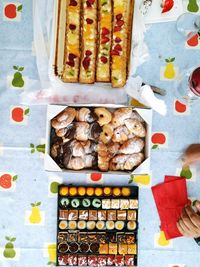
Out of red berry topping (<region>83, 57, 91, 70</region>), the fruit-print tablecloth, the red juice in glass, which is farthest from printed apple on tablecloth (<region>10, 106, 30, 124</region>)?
the red juice in glass

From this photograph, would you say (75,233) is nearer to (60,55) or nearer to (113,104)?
(113,104)

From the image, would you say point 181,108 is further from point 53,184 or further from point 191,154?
point 53,184

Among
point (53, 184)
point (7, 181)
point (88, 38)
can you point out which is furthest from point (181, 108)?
point (7, 181)

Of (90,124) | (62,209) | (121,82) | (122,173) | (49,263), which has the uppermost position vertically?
(121,82)

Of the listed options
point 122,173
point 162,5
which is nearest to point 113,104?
point 122,173

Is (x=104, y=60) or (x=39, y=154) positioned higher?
(x=104, y=60)
